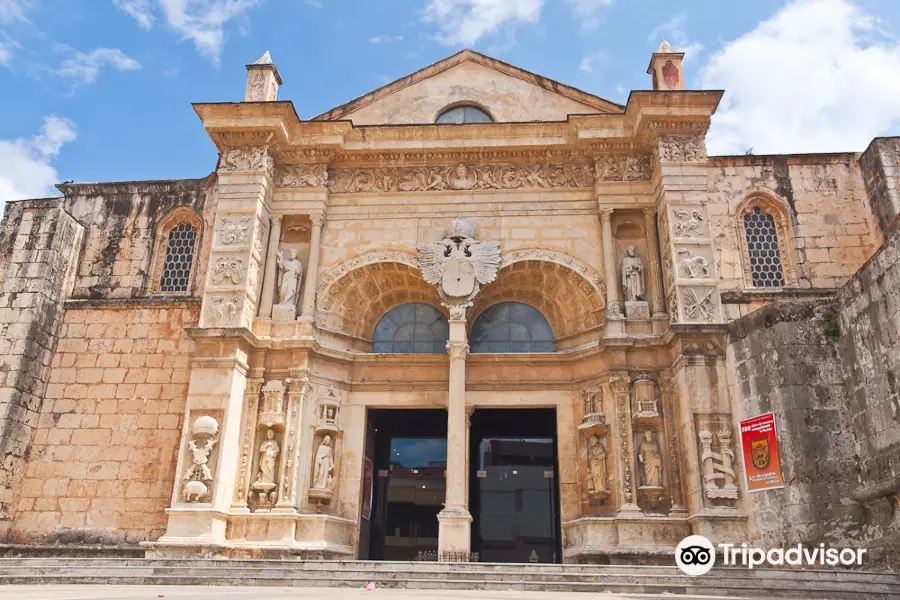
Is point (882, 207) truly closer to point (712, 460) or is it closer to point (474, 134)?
point (712, 460)

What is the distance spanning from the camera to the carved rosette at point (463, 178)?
1702cm

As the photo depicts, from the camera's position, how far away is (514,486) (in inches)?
663

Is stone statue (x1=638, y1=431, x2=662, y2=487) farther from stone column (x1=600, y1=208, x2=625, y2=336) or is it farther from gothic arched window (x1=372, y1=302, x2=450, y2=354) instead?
gothic arched window (x1=372, y1=302, x2=450, y2=354)

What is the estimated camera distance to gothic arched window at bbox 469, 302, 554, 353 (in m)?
16.9

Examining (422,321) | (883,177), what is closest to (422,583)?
(422,321)

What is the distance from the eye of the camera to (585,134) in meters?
16.5

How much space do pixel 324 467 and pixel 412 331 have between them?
153 inches

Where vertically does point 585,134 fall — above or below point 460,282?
above

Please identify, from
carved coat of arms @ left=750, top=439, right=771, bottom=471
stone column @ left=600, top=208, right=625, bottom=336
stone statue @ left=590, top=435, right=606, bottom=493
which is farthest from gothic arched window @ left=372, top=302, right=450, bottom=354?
carved coat of arms @ left=750, top=439, right=771, bottom=471

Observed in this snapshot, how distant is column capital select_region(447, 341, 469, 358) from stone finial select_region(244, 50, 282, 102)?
7.56 meters

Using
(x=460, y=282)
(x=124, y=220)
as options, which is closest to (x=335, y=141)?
(x=460, y=282)

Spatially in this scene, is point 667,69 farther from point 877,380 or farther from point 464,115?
point 877,380

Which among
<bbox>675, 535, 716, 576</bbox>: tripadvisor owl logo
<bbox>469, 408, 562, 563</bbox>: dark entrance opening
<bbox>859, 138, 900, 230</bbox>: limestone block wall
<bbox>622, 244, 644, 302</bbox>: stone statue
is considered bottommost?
<bbox>675, 535, 716, 576</bbox>: tripadvisor owl logo

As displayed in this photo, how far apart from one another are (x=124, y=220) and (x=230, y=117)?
13.3 feet
